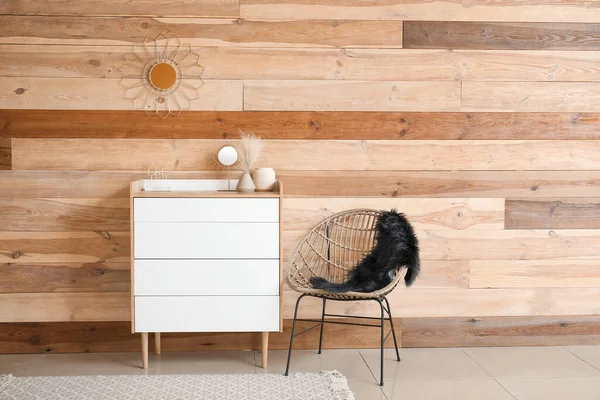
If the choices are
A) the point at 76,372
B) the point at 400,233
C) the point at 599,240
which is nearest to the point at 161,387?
the point at 76,372

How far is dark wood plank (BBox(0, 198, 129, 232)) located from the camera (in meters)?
3.54

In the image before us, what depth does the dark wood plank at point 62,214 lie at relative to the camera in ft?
11.6

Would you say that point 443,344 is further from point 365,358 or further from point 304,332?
point 304,332

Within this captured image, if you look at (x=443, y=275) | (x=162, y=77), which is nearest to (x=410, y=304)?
(x=443, y=275)

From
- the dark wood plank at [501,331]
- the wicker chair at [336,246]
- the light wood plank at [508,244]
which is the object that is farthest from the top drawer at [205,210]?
the dark wood plank at [501,331]

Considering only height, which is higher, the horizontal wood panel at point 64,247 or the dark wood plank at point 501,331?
the horizontal wood panel at point 64,247

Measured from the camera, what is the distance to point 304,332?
3.58 m

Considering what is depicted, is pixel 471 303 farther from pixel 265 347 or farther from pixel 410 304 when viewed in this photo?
pixel 265 347

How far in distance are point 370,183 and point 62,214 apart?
1.61m

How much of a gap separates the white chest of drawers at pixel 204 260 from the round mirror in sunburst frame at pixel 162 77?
0.51 m

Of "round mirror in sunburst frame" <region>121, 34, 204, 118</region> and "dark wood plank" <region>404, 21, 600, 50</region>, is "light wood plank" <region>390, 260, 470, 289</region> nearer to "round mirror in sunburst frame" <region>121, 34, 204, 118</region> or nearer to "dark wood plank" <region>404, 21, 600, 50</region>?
"dark wood plank" <region>404, 21, 600, 50</region>

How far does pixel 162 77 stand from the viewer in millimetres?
3525

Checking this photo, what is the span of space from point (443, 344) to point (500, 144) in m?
1.13

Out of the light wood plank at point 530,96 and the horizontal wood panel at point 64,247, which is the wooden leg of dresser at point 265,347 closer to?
the horizontal wood panel at point 64,247
